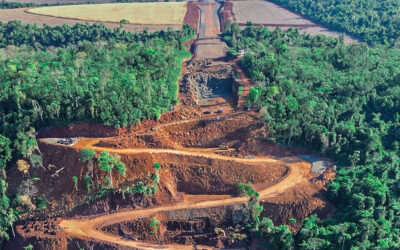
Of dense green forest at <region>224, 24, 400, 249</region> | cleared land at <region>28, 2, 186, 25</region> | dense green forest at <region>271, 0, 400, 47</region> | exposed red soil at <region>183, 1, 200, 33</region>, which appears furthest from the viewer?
cleared land at <region>28, 2, 186, 25</region>

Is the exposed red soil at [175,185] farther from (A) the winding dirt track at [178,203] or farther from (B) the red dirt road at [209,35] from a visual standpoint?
(B) the red dirt road at [209,35]

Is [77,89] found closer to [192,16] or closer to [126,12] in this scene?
[192,16]

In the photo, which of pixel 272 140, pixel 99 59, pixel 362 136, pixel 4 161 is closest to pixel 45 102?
pixel 4 161

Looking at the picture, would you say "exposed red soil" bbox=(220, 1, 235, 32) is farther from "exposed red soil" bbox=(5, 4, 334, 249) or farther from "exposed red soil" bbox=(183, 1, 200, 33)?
→ "exposed red soil" bbox=(5, 4, 334, 249)

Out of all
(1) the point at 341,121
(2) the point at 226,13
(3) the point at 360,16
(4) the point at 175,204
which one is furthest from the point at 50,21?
(3) the point at 360,16

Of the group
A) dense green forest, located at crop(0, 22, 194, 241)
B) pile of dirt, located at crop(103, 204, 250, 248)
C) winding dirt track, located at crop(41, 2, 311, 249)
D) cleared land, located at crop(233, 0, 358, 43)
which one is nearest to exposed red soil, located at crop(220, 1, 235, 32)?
cleared land, located at crop(233, 0, 358, 43)
